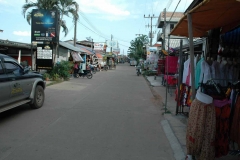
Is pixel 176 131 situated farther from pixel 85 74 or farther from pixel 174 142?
pixel 85 74

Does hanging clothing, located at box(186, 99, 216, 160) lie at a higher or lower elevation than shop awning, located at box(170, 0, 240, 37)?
lower

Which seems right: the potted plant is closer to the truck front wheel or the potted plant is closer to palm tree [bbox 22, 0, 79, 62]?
palm tree [bbox 22, 0, 79, 62]

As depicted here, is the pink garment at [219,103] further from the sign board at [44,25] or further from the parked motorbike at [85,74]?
the parked motorbike at [85,74]

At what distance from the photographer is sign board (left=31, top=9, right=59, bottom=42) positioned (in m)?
16.7

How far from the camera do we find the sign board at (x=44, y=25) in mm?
16719

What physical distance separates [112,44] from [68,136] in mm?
60245

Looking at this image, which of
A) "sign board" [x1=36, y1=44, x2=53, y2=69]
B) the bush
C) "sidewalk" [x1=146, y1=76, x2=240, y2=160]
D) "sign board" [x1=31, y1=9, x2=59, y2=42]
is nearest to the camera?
"sidewalk" [x1=146, y1=76, x2=240, y2=160]

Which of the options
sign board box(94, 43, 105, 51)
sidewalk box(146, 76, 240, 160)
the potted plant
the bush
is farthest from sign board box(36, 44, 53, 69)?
sign board box(94, 43, 105, 51)

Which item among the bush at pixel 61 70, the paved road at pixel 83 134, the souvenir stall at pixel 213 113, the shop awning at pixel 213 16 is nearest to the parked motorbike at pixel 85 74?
the bush at pixel 61 70

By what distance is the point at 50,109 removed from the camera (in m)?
8.04

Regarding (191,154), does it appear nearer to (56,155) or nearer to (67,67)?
(56,155)

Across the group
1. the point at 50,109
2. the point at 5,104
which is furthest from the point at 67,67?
the point at 5,104

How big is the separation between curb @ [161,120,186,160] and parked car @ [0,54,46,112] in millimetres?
4281

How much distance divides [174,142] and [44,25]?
14.7 metres
